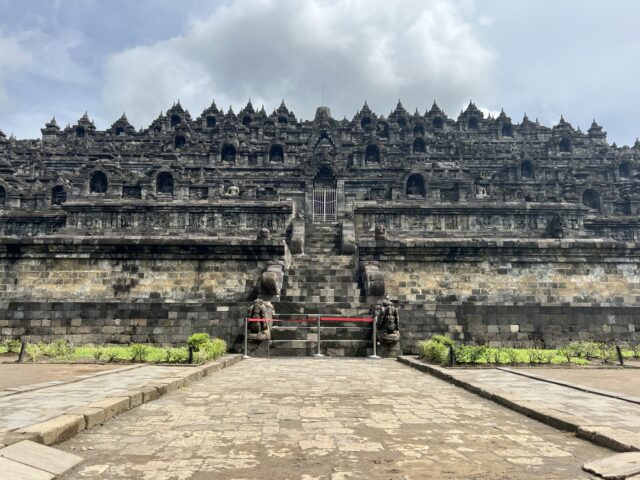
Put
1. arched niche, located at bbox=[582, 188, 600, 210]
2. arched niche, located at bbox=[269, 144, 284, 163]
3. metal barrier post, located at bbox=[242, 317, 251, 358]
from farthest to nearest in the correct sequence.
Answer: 1. arched niche, located at bbox=[269, 144, 284, 163]
2. arched niche, located at bbox=[582, 188, 600, 210]
3. metal barrier post, located at bbox=[242, 317, 251, 358]

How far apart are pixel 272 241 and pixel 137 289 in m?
4.85

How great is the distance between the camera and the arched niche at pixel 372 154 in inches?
1613

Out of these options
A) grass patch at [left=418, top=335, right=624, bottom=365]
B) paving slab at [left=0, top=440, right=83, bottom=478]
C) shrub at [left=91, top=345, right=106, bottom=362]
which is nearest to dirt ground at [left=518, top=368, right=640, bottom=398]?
grass patch at [left=418, top=335, right=624, bottom=365]

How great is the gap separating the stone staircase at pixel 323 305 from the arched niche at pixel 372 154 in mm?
22475

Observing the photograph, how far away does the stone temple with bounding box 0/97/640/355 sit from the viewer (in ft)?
46.0

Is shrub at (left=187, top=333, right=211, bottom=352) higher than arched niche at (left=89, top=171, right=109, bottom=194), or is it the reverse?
arched niche at (left=89, top=171, right=109, bottom=194)

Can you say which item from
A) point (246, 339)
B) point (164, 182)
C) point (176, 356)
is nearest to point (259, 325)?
point (246, 339)

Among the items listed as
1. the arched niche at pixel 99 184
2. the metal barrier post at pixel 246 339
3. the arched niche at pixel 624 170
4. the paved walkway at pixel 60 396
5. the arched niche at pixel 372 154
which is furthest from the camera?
the arched niche at pixel 624 170

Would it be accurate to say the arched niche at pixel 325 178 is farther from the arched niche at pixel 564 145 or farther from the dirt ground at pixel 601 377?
the arched niche at pixel 564 145

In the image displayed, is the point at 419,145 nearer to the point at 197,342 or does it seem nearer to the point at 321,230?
the point at 321,230

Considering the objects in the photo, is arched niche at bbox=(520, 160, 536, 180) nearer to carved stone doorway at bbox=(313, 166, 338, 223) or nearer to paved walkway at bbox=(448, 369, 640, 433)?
carved stone doorway at bbox=(313, 166, 338, 223)

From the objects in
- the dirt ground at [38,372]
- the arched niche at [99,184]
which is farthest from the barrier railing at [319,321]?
the arched niche at [99,184]

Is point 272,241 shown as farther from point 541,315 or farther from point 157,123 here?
point 157,123

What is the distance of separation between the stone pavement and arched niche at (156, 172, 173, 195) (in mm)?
26329
